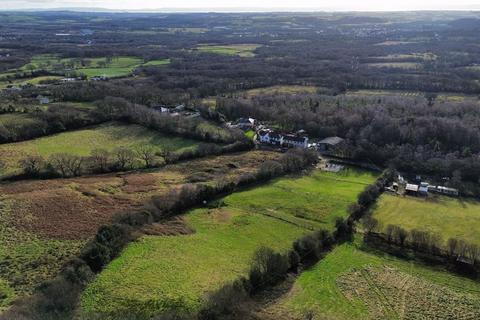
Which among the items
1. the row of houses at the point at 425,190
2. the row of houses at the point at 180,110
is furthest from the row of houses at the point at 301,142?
the row of houses at the point at 180,110

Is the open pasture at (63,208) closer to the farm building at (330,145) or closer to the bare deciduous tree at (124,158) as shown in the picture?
the bare deciduous tree at (124,158)

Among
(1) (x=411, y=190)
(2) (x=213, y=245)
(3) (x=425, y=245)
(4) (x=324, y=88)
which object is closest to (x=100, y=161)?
(2) (x=213, y=245)

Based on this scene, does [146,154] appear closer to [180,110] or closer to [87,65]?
[180,110]

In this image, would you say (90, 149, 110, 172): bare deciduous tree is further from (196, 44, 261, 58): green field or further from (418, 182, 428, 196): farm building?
(196, 44, 261, 58): green field

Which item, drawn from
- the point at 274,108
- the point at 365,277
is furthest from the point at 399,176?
the point at 274,108

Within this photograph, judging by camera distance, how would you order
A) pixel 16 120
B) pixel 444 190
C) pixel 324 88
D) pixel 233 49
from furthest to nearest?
pixel 233 49
pixel 324 88
pixel 16 120
pixel 444 190

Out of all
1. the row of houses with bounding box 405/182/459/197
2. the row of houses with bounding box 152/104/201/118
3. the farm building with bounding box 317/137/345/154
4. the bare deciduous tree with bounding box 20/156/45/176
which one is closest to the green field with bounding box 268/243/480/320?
the row of houses with bounding box 405/182/459/197
